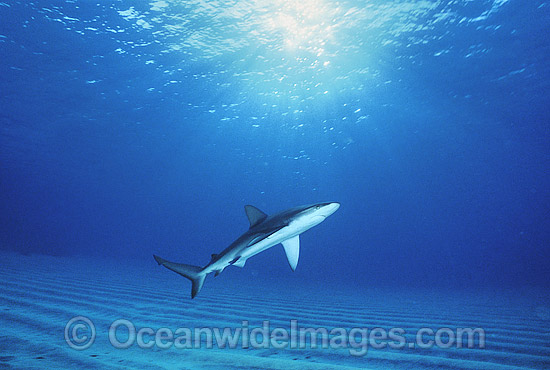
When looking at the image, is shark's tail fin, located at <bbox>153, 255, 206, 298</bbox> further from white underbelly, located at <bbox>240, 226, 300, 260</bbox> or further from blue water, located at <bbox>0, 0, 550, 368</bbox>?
blue water, located at <bbox>0, 0, 550, 368</bbox>

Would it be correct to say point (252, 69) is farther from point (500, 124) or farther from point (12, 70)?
point (500, 124)

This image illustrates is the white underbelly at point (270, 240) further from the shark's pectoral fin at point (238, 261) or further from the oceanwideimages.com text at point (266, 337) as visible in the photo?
the oceanwideimages.com text at point (266, 337)

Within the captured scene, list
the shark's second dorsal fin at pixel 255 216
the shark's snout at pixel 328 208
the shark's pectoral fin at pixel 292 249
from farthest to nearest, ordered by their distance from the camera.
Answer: the shark's pectoral fin at pixel 292 249, the shark's second dorsal fin at pixel 255 216, the shark's snout at pixel 328 208

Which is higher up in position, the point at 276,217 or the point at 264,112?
the point at 264,112

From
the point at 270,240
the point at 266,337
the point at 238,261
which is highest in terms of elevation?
the point at 270,240

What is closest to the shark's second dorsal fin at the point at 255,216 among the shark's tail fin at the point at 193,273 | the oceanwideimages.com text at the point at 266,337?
the shark's tail fin at the point at 193,273

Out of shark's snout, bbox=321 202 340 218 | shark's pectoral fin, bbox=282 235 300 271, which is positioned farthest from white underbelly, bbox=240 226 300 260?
shark's pectoral fin, bbox=282 235 300 271

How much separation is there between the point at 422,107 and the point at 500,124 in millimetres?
7847

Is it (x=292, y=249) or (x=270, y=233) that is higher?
(x=270, y=233)

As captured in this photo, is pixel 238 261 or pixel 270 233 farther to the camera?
pixel 238 261

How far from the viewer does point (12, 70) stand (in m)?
15.5

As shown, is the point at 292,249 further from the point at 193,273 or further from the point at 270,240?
the point at 193,273

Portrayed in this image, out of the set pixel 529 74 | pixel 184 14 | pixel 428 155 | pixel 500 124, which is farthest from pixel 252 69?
pixel 428 155

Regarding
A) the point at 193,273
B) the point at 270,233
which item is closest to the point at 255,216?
the point at 270,233
